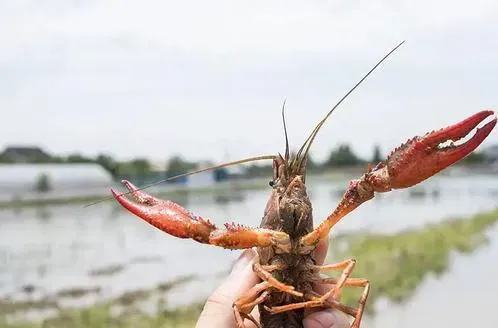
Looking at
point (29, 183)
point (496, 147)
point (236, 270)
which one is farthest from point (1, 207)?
point (496, 147)

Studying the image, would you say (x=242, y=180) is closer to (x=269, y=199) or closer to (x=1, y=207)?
(x=1, y=207)

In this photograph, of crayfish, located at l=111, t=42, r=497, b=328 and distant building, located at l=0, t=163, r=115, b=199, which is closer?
crayfish, located at l=111, t=42, r=497, b=328

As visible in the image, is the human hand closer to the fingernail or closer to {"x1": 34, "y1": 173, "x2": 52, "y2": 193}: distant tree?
the fingernail

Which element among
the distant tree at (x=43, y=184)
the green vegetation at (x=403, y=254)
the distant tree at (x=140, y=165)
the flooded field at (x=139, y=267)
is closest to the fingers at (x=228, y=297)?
the flooded field at (x=139, y=267)

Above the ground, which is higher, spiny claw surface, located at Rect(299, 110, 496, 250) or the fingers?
spiny claw surface, located at Rect(299, 110, 496, 250)

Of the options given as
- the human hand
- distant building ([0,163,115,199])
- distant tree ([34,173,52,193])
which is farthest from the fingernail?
distant tree ([34,173,52,193])

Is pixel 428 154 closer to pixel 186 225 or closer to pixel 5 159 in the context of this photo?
pixel 186 225

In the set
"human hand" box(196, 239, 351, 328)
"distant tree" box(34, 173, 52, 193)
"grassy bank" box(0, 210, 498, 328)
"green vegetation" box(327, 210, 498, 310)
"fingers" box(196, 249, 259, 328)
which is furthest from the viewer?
"distant tree" box(34, 173, 52, 193)
